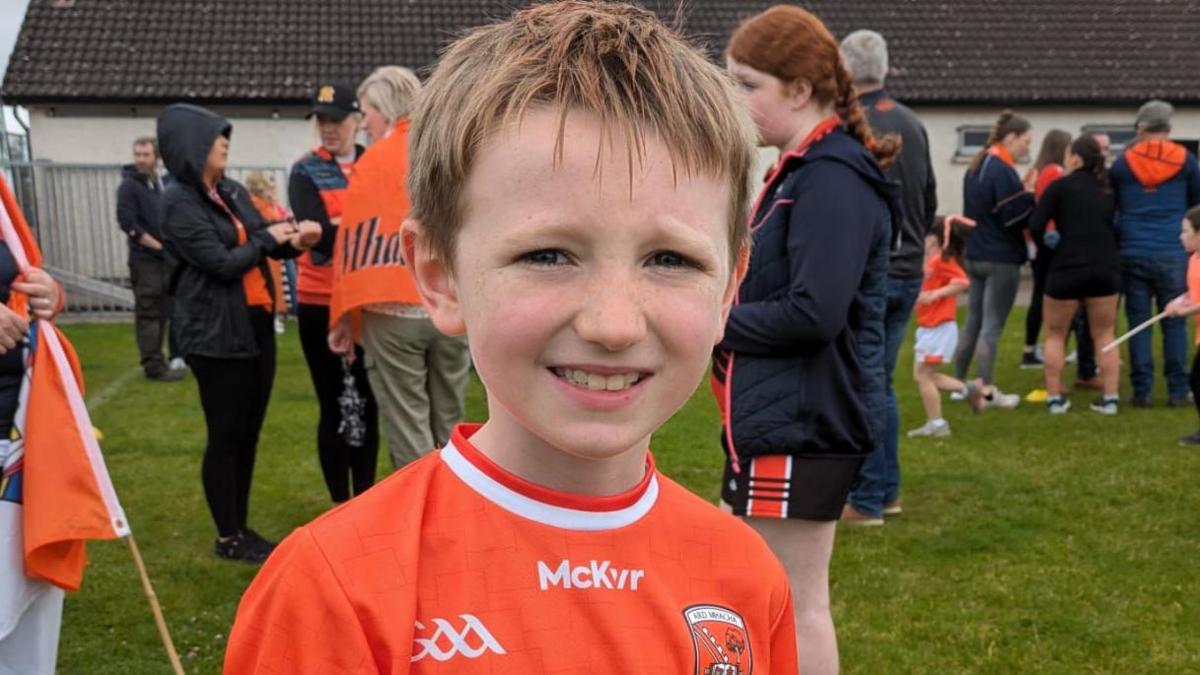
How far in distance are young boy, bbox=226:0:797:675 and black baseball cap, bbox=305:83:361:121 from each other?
3.92 metres

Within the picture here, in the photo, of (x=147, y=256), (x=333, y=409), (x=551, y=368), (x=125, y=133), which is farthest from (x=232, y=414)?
(x=125, y=133)

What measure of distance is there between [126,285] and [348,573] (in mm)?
14995

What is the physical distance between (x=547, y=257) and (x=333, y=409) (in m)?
4.16

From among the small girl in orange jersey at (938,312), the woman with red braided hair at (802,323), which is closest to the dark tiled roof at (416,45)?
the small girl in orange jersey at (938,312)

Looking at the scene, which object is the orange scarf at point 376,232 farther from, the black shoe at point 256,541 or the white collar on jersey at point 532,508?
the white collar on jersey at point 532,508

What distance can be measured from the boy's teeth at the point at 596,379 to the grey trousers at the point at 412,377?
3315mm

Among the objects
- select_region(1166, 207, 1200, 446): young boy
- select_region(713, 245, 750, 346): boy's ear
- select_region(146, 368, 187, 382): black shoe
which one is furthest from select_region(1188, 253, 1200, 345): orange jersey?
select_region(146, 368, 187, 382): black shoe

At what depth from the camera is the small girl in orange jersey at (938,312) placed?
7.45 m

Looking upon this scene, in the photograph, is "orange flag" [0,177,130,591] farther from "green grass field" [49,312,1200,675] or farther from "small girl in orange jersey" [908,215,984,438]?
"small girl in orange jersey" [908,215,984,438]

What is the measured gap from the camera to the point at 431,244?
1.43 meters

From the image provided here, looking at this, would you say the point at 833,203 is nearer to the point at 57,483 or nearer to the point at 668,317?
the point at 668,317

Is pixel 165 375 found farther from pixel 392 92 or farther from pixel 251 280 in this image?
pixel 392 92

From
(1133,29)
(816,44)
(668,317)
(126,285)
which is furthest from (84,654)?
(1133,29)

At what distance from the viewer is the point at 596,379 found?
1260 millimetres
